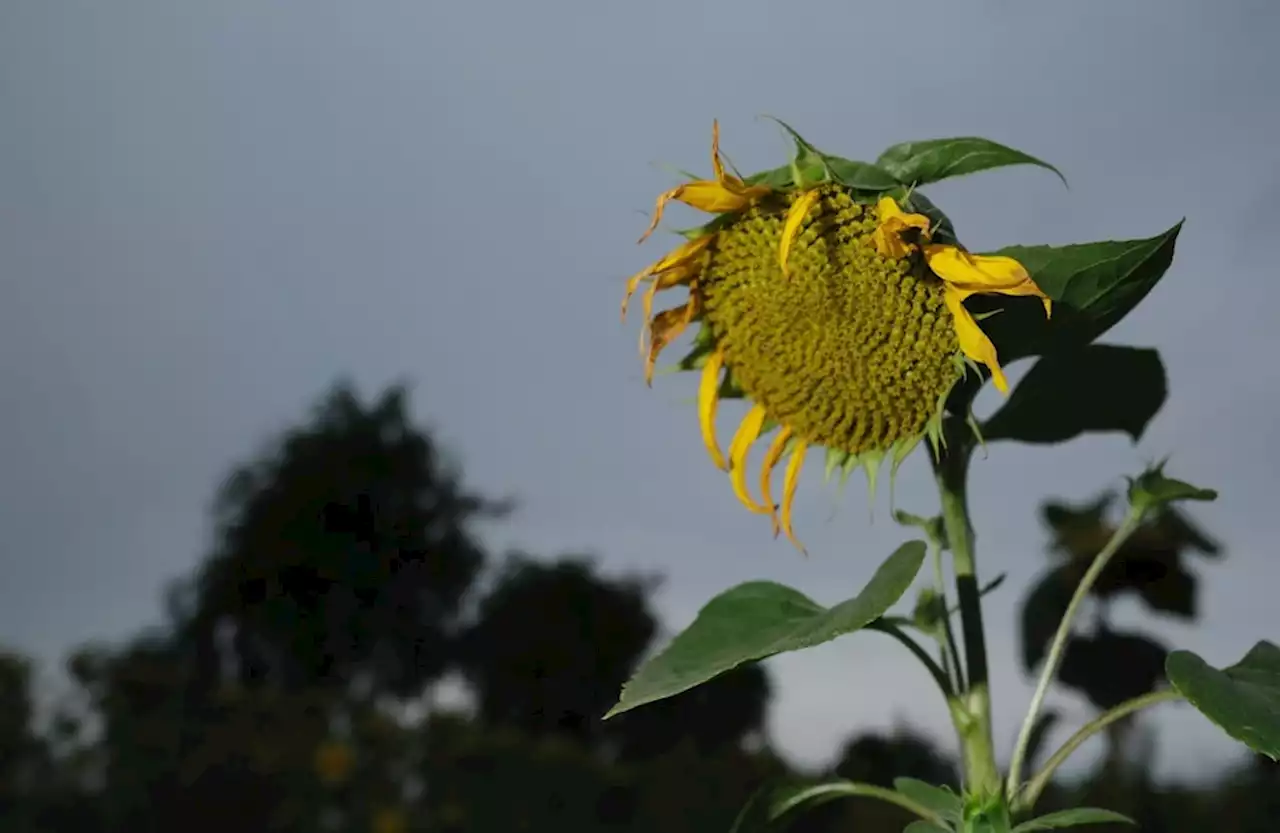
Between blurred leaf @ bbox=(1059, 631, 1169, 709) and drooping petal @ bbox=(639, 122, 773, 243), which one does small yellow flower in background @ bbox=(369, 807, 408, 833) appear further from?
drooping petal @ bbox=(639, 122, 773, 243)

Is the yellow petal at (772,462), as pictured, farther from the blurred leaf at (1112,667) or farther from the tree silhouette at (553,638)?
the tree silhouette at (553,638)

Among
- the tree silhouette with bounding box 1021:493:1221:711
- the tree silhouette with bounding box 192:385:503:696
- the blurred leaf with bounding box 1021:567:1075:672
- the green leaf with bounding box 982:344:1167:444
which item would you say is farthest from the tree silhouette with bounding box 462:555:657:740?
the green leaf with bounding box 982:344:1167:444

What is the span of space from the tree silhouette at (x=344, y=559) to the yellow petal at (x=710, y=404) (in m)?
3.57

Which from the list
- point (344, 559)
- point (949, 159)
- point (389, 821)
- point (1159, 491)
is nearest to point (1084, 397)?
point (1159, 491)

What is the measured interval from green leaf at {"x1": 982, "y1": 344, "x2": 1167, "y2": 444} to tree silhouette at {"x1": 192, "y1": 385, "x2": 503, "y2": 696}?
3563 millimetres

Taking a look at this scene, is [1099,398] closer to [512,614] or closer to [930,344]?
[930,344]

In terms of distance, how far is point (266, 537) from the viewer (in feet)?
15.4

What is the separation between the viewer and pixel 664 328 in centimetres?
43

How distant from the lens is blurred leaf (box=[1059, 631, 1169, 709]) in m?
0.87

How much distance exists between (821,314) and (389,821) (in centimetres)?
194

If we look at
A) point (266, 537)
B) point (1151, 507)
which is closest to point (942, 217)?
point (1151, 507)

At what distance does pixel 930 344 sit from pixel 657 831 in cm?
179

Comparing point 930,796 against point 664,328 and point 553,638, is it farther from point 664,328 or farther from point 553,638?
point 553,638

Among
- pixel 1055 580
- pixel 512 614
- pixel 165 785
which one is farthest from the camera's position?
pixel 512 614
